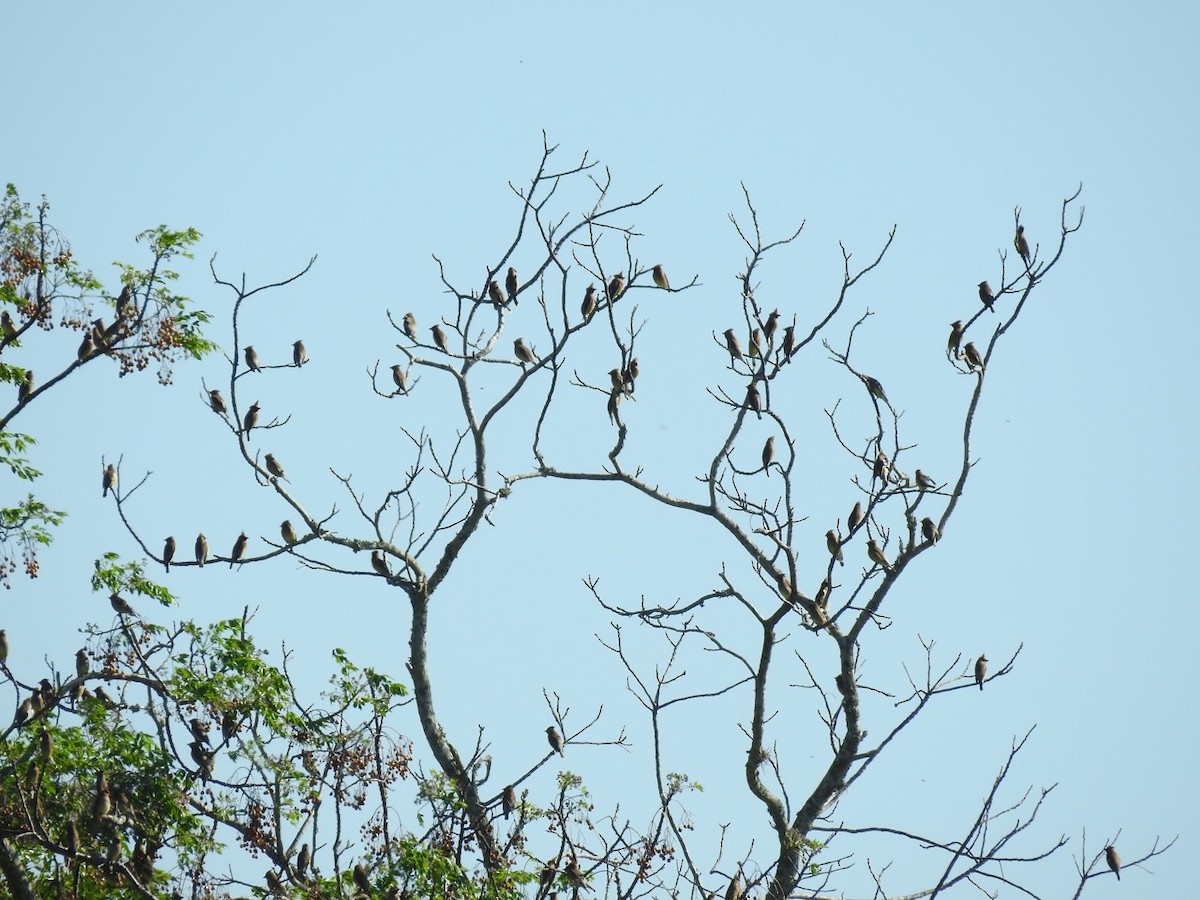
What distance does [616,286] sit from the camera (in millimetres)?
10734

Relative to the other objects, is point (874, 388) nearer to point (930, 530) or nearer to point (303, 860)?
point (930, 530)

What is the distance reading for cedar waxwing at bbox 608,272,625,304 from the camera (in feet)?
34.8

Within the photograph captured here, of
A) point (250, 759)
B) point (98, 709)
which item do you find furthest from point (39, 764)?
point (250, 759)

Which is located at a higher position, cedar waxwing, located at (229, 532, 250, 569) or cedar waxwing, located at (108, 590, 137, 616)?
cedar waxwing, located at (229, 532, 250, 569)

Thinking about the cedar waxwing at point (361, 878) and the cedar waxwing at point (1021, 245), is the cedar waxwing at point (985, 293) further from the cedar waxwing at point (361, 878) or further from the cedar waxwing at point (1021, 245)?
the cedar waxwing at point (361, 878)

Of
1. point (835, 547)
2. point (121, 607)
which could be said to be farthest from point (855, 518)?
point (121, 607)

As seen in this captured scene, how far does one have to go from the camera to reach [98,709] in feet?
37.4

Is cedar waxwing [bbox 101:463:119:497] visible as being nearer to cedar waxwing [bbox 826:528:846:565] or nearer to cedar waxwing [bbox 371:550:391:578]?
cedar waxwing [bbox 371:550:391:578]

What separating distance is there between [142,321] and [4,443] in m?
1.73

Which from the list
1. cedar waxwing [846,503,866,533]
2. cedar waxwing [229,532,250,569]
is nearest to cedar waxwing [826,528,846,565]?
cedar waxwing [846,503,866,533]

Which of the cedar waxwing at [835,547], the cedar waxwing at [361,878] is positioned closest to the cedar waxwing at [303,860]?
the cedar waxwing at [361,878]

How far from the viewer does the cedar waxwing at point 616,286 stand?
10594 millimetres

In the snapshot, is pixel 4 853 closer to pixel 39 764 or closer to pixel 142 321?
pixel 39 764

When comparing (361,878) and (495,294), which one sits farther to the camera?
(495,294)
